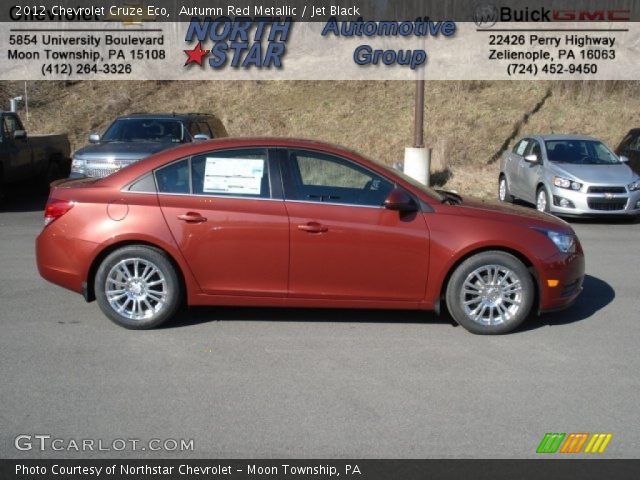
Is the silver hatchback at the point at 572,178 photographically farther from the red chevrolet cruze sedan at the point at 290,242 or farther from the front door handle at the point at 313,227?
the front door handle at the point at 313,227

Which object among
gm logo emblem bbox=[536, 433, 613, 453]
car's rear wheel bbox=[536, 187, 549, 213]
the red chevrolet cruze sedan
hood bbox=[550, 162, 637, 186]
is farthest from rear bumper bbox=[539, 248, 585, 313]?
car's rear wheel bbox=[536, 187, 549, 213]

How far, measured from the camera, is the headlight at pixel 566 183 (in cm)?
1330

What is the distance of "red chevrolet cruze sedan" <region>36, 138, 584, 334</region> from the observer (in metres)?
6.37

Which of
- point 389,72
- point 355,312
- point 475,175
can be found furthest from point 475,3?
point 355,312

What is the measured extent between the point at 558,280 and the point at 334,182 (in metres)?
2.13

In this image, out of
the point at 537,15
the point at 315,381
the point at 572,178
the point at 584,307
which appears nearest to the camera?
the point at 315,381

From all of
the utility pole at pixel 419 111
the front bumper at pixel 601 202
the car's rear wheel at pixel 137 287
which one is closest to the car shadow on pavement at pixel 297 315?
the car's rear wheel at pixel 137 287

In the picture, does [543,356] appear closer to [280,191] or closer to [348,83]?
[280,191]

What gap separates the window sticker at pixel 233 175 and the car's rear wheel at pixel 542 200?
8521 millimetres

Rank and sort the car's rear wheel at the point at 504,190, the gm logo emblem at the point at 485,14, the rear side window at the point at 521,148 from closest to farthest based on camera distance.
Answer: the rear side window at the point at 521,148 → the car's rear wheel at the point at 504,190 → the gm logo emblem at the point at 485,14

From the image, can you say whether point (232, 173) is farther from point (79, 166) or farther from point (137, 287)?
point (79, 166)

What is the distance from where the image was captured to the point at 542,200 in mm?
13961

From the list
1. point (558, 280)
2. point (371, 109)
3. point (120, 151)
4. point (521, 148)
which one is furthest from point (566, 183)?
point (371, 109)

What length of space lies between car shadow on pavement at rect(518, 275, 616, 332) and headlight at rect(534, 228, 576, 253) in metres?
0.75
